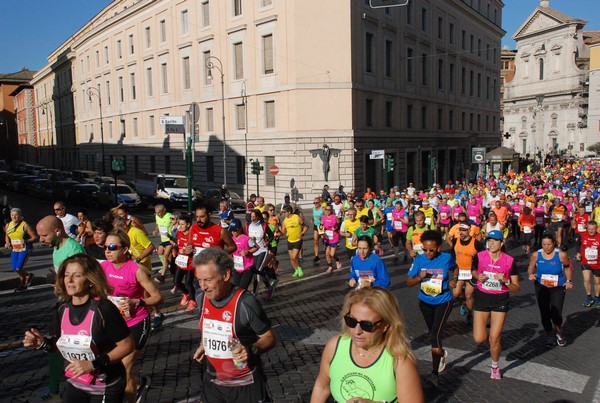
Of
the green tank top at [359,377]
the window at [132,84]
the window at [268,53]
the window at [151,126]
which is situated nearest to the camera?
the green tank top at [359,377]

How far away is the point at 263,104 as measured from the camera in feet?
114

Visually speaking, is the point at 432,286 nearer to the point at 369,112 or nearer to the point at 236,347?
the point at 236,347

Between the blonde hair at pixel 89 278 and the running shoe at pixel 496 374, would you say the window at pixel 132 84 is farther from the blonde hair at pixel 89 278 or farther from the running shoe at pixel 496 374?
the blonde hair at pixel 89 278

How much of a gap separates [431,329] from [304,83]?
91.1ft

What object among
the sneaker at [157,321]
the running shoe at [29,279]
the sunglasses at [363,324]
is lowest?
the running shoe at [29,279]

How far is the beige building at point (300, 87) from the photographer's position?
3281 centimetres

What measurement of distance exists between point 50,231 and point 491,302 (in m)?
5.23

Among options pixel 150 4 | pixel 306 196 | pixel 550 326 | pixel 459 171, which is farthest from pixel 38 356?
pixel 459 171

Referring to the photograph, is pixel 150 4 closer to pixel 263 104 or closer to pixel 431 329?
pixel 263 104

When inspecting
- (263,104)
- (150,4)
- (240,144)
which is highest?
(150,4)

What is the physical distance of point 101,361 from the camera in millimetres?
3584


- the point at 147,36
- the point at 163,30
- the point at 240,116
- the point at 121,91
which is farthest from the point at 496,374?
the point at 121,91

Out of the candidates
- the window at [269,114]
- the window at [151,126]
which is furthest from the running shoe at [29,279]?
the window at [151,126]

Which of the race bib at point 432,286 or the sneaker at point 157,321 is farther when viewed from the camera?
the sneaker at point 157,321
